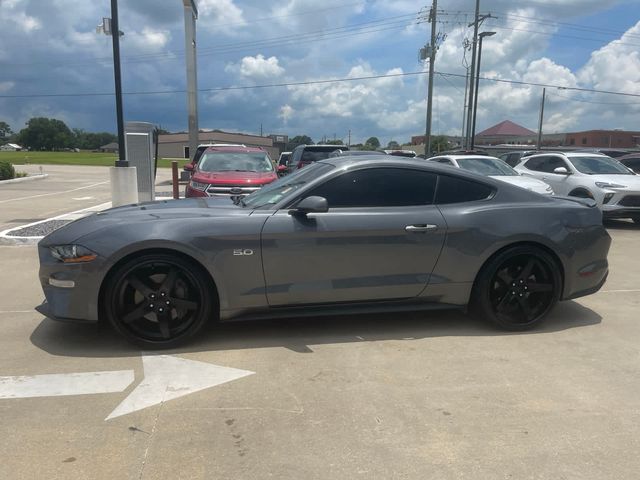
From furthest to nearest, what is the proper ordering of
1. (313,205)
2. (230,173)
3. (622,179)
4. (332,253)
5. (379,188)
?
(622,179) → (230,173) → (379,188) → (332,253) → (313,205)

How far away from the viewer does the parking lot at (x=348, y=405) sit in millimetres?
2582

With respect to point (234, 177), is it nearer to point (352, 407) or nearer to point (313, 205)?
point (313, 205)

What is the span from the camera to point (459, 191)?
14.7ft

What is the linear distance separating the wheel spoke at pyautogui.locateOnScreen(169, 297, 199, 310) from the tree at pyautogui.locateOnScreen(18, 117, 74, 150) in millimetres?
139046

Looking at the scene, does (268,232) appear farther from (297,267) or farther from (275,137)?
(275,137)

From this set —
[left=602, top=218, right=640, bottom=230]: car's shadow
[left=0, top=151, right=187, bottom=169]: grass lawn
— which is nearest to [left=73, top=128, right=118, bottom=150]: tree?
[left=0, top=151, right=187, bottom=169]: grass lawn

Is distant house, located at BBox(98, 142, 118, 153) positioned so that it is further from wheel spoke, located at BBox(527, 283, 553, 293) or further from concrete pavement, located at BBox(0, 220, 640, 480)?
wheel spoke, located at BBox(527, 283, 553, 293)

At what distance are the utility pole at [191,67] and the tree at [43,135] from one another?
11421cm

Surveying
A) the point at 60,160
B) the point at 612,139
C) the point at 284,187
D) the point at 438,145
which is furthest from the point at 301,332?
the point at 612,139

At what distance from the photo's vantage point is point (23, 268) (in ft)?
22.1

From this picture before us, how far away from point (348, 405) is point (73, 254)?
230cm

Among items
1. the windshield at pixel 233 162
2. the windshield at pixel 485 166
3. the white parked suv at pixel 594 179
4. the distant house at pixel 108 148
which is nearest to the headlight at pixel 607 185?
the white parked suv at pixel 594 179

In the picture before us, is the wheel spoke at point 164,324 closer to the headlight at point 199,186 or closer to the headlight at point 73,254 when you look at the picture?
the headlight at point 73,254

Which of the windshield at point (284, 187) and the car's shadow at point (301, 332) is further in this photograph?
the windshield at point (284, 187)
